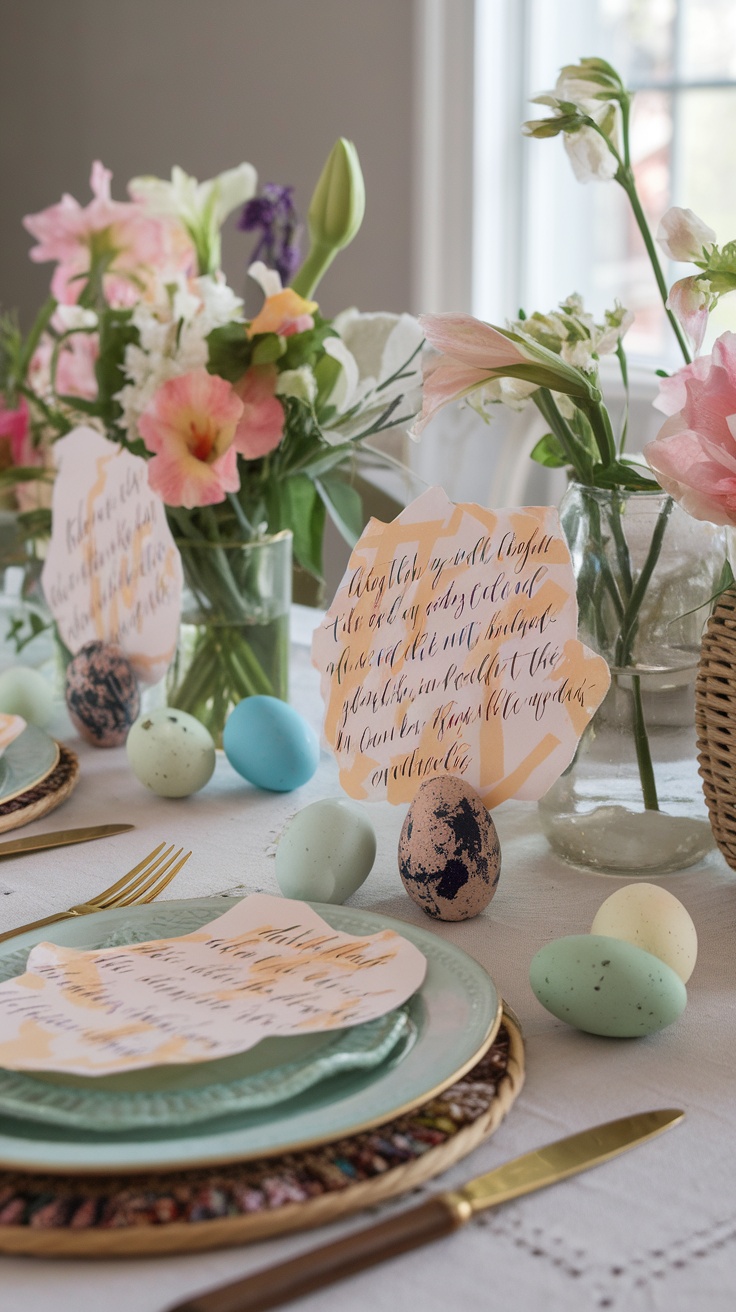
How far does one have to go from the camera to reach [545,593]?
706 mm

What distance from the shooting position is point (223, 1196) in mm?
409

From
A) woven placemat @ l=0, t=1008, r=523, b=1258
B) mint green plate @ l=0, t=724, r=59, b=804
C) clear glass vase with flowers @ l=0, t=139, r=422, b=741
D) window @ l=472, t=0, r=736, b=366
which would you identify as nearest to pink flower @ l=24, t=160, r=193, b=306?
clear glass vase with flowers @ l=0, t=139, r=422, b=741

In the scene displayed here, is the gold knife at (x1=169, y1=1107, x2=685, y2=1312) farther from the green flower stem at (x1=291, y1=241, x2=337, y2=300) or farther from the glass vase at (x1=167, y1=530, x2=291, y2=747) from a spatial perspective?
the green flower stem at (x1=291, y1=241, x2=337, y2=300)

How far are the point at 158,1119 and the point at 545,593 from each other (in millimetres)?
371

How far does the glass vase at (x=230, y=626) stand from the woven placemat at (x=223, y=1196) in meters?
0.55

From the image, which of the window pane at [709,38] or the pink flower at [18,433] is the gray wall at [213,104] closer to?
the window pane at [709,38]

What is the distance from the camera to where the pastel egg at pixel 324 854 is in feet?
2.20

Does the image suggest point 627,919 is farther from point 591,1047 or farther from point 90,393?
point 90,393

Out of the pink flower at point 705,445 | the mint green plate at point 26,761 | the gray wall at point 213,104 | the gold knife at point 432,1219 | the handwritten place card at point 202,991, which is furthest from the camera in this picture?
the gray wall at point 213,104

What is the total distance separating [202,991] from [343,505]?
50 cm

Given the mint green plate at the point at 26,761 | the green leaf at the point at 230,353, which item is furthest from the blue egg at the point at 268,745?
the green leaf at the point at 230,353

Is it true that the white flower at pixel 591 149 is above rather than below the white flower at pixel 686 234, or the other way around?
above

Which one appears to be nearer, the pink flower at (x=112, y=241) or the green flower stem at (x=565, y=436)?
the green flower stem at (x=565, y=436)

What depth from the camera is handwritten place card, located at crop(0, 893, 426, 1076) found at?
1.56ft
